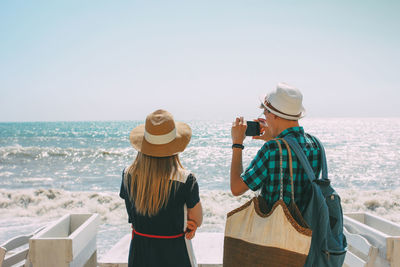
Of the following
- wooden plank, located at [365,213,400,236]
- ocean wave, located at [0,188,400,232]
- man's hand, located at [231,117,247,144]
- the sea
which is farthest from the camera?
ocean wave, located at [0,188,400,232]

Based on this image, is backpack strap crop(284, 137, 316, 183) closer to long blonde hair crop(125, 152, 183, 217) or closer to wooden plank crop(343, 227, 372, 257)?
long blonde hair crop(125, 152, 183, 217)

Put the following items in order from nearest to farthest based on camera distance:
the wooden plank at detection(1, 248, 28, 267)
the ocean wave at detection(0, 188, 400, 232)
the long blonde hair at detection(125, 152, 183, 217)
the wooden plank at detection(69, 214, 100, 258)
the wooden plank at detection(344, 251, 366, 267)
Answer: the long blonde hair at detection(125, 152, 183, 217) < the wooden plank at detection(1, 248, 28, 267) < the wooden plank at detection(69, 214, 100, 258) < the wooden plank at detection(344, 251, 366, 267) < the ocean wave at detection(0, 188, 400, 232)

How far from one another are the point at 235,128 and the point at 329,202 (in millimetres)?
563

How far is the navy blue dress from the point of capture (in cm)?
166

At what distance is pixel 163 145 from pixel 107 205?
7.67 m

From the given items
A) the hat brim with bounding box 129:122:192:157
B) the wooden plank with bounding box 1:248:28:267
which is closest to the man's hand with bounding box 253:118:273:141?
the hat brim with bounding box 129:122:192:157

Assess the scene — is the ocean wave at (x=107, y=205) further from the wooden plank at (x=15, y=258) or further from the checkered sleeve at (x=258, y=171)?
the checkered sleeve at (x=258, y=171)

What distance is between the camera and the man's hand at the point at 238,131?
177 centimetres

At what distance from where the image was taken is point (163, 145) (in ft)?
5.55

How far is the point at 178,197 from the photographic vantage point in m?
1.66

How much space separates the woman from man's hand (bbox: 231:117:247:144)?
10.4 inches

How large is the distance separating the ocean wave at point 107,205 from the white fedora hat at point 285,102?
19.4 feet

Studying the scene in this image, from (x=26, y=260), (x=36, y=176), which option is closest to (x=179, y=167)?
(x=26, y=260)

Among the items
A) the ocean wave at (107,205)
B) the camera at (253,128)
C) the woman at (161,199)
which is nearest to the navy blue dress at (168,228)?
the woman at (161,199)
